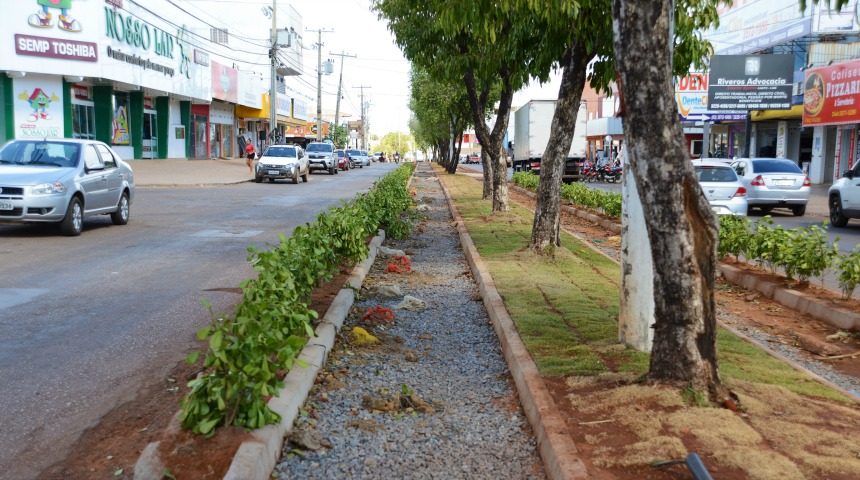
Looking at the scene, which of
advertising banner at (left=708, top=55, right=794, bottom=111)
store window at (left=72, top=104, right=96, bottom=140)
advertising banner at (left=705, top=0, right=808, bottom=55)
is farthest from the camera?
advertising banner at (left=705, top=0, right=808, bottom=55)

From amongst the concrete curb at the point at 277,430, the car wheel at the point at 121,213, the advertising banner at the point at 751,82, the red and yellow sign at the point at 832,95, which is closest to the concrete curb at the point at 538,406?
the concrete curb at the point at 277,430

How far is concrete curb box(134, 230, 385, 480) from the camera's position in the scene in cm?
345

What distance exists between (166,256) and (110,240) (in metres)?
2.10

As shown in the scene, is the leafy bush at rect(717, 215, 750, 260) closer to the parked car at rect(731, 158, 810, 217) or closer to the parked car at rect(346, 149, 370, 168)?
the parked car at rect(731, 158, 810, 217)

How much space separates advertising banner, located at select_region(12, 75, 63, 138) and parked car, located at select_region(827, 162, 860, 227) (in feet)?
88.6

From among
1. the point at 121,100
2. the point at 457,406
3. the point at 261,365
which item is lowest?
the point at 457,406

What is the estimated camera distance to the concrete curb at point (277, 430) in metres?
3.45

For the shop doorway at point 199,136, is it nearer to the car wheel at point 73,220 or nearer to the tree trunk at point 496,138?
the tree trunk at point 496,138

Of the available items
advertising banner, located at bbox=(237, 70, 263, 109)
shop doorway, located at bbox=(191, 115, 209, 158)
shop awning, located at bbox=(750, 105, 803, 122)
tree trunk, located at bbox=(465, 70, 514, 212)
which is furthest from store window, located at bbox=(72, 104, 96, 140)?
shop awning, located at bbox=(750, 105, 803, 122)

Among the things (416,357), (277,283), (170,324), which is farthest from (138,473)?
(170,324)

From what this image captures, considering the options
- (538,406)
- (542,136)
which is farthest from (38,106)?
(538,406)

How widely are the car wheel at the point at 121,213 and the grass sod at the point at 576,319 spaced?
6467 millimetres

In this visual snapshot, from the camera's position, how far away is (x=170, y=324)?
21.8ft

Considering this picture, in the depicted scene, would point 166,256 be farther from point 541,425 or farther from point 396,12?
point 396,12
